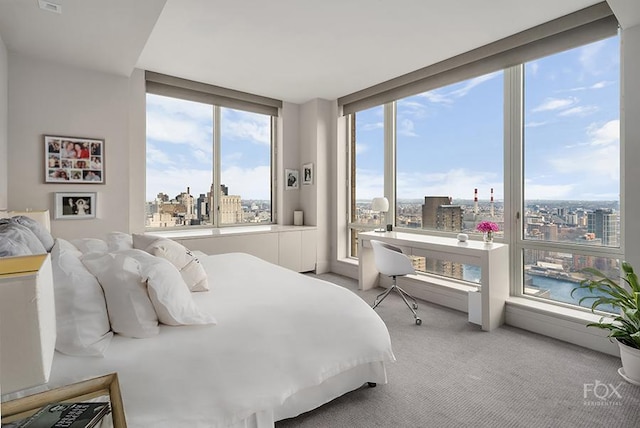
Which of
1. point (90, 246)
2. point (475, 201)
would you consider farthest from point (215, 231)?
point (475, 201)

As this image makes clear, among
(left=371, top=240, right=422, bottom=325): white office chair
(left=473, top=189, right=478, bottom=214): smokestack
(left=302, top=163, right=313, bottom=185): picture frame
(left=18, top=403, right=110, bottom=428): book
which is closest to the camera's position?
(left=18, top=403, right=110, bottom=428): book

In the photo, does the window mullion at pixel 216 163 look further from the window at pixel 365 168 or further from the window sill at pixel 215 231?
Result: the window at pixel 365 168

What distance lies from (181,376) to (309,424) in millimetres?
785

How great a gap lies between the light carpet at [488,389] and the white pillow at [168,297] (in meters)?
0.76

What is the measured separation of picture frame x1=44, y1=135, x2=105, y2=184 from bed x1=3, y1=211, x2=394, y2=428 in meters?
2.16

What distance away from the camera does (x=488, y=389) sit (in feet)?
6.84

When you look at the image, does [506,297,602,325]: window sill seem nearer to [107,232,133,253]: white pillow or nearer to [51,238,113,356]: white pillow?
[51,238,113,356]: white pillow

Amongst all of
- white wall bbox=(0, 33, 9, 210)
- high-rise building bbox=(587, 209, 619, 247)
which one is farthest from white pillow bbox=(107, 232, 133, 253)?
high-rise building bbox=(587, 209, 619, 247)

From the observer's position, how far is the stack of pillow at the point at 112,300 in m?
1.36

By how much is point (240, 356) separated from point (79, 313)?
27.7 inches

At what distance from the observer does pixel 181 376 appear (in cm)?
138

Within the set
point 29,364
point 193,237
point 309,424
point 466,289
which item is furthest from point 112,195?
point 466,289

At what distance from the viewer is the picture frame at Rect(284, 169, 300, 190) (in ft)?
17.6

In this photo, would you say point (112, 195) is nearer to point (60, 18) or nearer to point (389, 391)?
point (60, 18)
